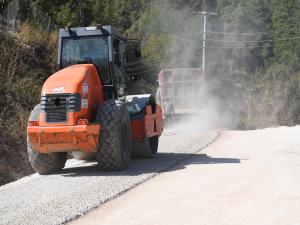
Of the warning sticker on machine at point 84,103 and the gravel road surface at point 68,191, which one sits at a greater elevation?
the warning sticker on machine at point 84,103

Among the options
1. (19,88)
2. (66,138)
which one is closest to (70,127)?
(66,138)

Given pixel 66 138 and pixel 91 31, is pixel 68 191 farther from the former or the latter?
pixel 91 31

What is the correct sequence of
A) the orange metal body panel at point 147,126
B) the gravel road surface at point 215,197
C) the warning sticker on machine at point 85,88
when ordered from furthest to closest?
the orange metal body panel at point 147,126
the warning sticker on machine at point 85,88
the gravel road surface at point 215,197

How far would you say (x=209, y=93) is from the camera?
1217 inches

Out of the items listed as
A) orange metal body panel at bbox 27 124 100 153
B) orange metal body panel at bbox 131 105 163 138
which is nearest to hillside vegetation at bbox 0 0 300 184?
orange metal body panel at bbox 131 105 163 138

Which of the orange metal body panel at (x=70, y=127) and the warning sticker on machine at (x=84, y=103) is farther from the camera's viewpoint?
the warning sticker on machine at (x=84, y=103)

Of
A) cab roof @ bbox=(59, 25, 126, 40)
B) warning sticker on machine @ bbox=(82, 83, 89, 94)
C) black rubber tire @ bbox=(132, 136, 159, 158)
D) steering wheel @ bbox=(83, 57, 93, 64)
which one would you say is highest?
cab roof @ bbox=(59, 25, 126, 40)

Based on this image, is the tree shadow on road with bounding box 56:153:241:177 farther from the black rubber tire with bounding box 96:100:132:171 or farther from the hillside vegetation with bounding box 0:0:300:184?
the hillside vegetation with bounding box 0:0:300:184

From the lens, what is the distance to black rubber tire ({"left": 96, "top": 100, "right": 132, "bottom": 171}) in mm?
9820

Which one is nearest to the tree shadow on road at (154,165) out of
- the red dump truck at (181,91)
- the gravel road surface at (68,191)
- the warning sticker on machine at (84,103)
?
the gravel road surface at (68,191)

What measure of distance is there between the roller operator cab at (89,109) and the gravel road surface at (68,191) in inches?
16.1

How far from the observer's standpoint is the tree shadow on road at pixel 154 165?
10055 mm

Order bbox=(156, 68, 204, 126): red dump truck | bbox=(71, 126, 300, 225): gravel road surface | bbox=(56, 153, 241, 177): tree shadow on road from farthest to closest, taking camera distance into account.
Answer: bbox=(156, 68, 204, 126): red dump truck → bbox=(56, 153, 241, 177): tree shadow on road → bbox=(71, 126, 300, 225): gravel road surface

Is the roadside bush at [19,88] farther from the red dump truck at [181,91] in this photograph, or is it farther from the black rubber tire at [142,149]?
the red dump truck at [181,91]
